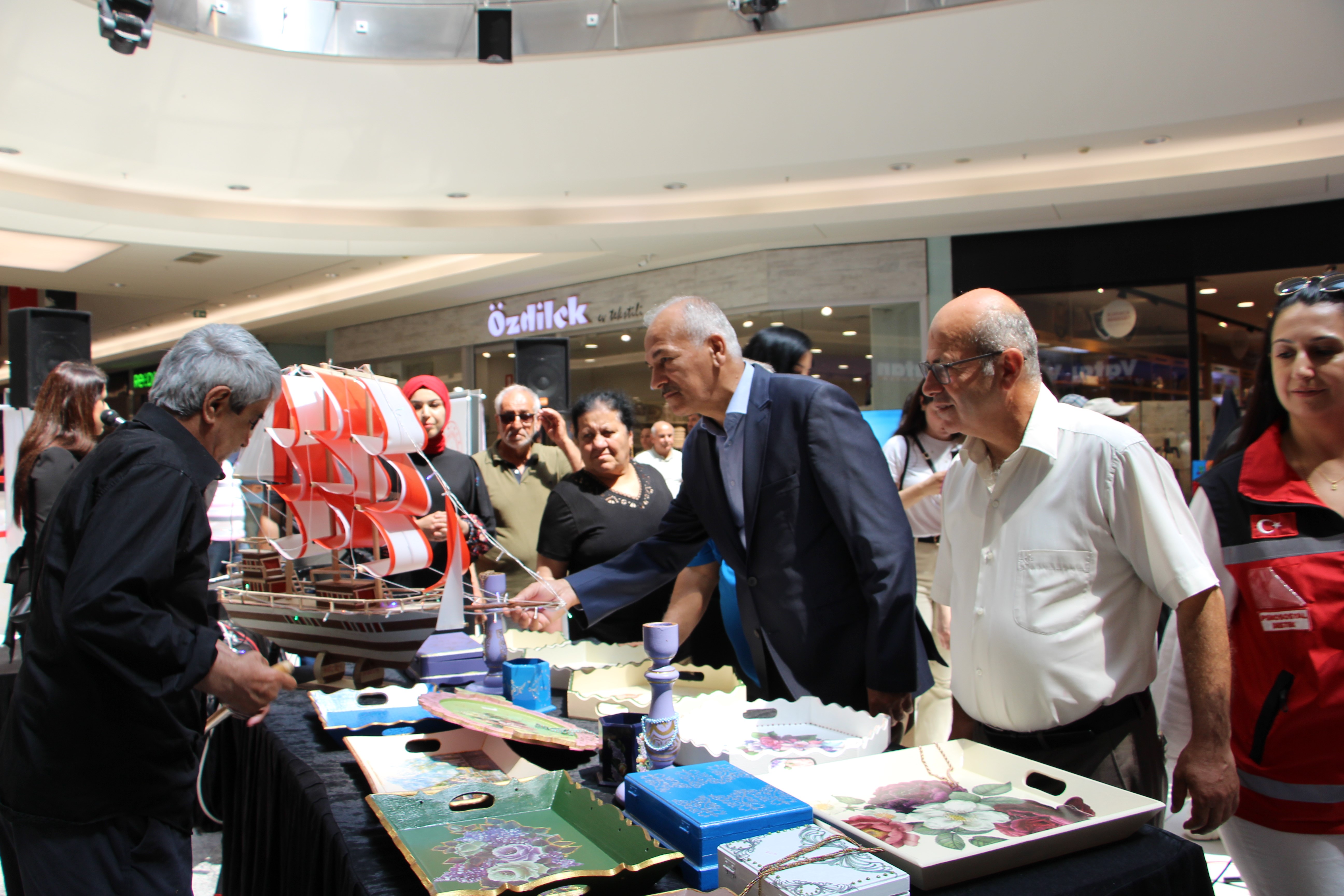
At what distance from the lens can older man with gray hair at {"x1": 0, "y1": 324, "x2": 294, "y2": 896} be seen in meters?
1.51

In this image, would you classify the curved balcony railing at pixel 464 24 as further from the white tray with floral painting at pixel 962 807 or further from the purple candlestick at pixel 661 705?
the white tray with floral painting at pixel 962 807

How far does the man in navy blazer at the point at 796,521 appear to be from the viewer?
6.26 ft

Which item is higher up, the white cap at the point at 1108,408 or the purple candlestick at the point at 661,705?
the white cap at the point at 1108,408

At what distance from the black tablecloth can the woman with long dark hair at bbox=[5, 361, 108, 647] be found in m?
1.87

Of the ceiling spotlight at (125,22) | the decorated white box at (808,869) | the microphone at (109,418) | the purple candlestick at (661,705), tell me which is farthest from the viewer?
the ceiling spotlight at (125,22)

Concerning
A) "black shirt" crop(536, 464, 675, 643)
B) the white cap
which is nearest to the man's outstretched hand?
"black shirt" crop(536, 464, 675, 643)

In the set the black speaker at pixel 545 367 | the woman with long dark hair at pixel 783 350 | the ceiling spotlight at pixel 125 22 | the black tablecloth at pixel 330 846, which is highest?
the ceiling spotlight at pixel 125 22

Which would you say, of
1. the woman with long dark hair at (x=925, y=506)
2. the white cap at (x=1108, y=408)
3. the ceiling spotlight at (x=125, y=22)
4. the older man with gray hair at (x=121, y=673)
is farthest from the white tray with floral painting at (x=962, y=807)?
the ceiling spotlight at (x=125, y=22)

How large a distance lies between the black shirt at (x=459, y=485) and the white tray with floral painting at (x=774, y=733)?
5.43ft

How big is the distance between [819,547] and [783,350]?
1.37 meters

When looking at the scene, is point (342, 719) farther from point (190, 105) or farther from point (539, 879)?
point (190, 105)

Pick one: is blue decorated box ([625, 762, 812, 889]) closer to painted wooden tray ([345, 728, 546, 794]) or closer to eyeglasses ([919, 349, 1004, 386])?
painted wooden tray ([345, 728, 546, 794])

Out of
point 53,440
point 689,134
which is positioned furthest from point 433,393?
point 689,134

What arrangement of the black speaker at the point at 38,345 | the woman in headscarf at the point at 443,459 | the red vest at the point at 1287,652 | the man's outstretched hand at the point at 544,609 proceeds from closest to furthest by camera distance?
the red vest at the point at 1287,652, the man's outstretched hand at the point at 544,609, the woman in headscarf at the point at 443,459, the black speaker at the point at 38,345
